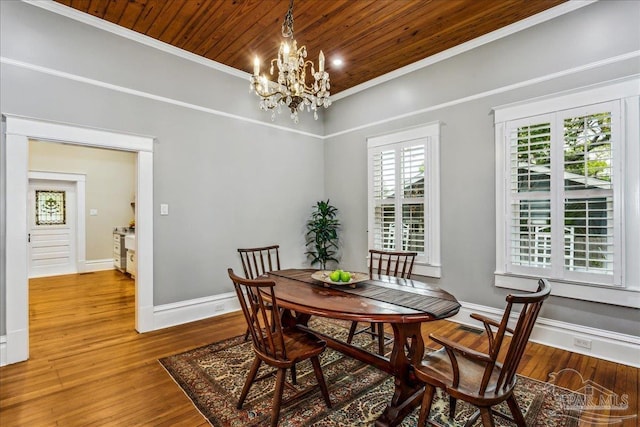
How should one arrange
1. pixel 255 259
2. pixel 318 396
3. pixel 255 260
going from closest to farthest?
1. pixel 318 396
2. pixel 255 260
3. pixel 255 259

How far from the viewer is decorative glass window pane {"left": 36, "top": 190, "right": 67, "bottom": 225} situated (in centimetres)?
652

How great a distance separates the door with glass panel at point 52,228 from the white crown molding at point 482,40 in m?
6.73

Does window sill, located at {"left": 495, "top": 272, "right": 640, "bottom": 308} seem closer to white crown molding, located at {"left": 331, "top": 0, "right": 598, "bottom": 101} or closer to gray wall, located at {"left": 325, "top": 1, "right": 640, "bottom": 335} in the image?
gray wall, located at {"left": 325, "top": 1, "right": 640, "bottom": 335}

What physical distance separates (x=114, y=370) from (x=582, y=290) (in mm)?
4298

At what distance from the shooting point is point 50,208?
666 cm

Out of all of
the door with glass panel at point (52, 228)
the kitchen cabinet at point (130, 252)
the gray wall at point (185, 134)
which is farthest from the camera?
the door with glass panel at point (52, 228)

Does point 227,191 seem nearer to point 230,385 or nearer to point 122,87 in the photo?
point 122,87

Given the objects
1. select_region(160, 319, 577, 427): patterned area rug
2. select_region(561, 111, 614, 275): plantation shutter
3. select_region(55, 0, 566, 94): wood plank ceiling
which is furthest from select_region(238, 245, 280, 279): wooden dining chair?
select_region(561, 111, 614, 275): plantation shutter

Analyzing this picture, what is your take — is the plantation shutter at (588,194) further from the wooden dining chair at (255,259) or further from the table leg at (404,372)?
the wooden dining chair at (255,259)

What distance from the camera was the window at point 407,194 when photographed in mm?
3932

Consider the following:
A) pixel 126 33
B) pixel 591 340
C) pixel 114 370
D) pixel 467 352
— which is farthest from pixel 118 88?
pixel 591 340

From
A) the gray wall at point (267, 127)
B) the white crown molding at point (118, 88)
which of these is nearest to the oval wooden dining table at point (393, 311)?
the gray wall at point (267, 127)

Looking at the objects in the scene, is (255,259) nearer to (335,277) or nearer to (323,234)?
(335,277)

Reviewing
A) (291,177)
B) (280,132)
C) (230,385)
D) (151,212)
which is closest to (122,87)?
(151,212)
